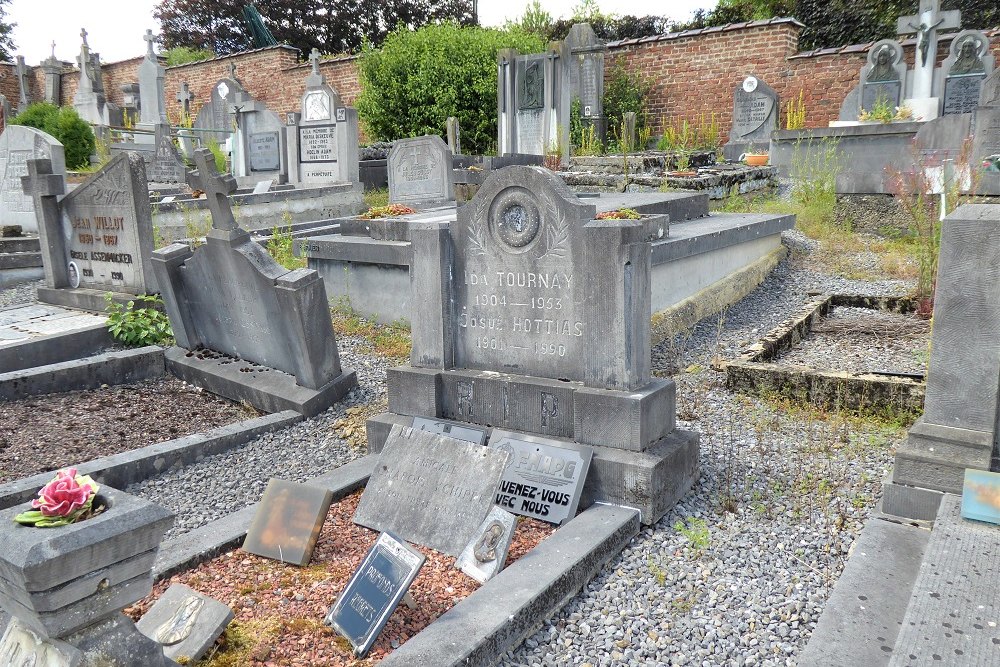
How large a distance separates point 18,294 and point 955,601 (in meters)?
9.53

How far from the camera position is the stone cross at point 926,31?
611 inches

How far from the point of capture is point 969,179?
7848 millimetres

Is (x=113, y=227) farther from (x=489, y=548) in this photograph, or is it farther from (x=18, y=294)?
(x=489, y=548)

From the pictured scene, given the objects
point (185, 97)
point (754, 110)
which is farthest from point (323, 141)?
point (185, 97)

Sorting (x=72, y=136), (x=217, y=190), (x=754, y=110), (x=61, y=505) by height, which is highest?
(x=754, y=110)

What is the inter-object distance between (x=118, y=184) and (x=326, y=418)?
3588 millimetres

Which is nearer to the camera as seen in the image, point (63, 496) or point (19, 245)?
point (63, 496)

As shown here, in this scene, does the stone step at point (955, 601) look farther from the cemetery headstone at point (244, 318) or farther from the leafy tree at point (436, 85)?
the leafy tree at point (436, 85)

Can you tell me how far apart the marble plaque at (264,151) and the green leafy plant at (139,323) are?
357 inches

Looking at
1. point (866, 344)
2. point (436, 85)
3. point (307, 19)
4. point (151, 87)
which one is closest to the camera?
point (866, 344)

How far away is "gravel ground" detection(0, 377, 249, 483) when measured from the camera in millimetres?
4789

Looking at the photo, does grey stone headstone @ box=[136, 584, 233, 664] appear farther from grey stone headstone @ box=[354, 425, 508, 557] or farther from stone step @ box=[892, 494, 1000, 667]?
stone step @ box=[892, 494, 1000, 667]

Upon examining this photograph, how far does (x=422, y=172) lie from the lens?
407 inches

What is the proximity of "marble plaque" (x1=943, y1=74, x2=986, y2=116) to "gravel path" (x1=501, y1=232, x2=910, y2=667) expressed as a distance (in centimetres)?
1347
